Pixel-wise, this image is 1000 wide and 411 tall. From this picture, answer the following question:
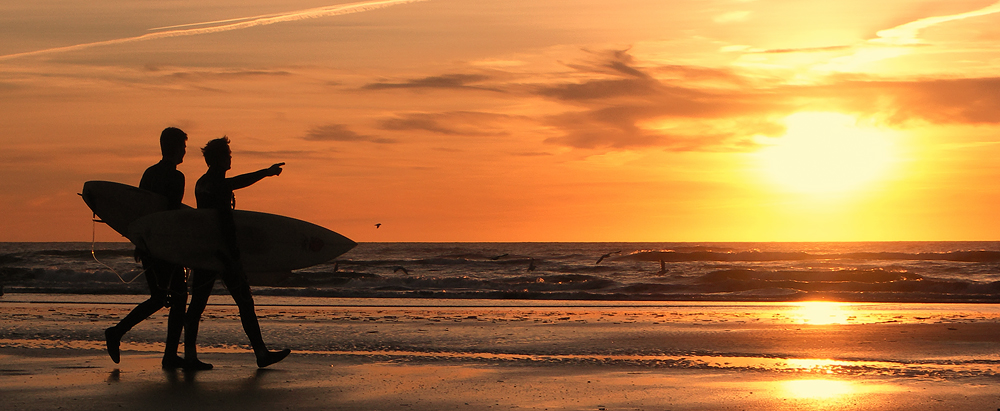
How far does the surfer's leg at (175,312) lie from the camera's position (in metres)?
6.47

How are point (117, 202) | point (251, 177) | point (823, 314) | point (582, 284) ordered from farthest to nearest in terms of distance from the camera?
point (582, 284), point (823, 314), point (117, 202), point (251, 177)

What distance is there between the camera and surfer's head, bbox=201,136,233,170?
6422mm

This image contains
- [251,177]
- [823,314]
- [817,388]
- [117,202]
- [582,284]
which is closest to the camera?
[817,388]

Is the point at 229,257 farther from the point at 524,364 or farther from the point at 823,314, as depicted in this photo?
the point at 823,314

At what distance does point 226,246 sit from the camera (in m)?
6.39

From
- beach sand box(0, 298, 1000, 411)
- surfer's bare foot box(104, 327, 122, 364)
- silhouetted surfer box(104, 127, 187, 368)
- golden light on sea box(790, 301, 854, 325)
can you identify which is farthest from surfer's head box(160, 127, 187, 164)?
golden light on sea box(790, 301, 854, 325)

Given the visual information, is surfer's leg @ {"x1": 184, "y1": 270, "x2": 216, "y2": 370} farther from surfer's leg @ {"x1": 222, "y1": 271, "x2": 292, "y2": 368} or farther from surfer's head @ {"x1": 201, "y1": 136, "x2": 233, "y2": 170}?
surfer's head @ {"x1": 201, "y1": 136, "x2": 233, "y2": 170}

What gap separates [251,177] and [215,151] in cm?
36

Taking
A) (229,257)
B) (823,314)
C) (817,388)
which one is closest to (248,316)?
(229,257)

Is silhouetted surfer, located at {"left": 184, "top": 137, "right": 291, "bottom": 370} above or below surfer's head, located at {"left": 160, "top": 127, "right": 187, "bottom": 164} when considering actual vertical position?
below

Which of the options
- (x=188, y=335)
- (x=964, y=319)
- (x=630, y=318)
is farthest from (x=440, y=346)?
(x=964, y=319)

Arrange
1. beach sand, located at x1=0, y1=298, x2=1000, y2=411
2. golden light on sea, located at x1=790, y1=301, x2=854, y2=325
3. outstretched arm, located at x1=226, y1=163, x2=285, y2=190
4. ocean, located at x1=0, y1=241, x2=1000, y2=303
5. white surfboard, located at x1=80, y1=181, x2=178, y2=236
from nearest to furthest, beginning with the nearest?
beach sand, located at x1=0, y1=298, x2=1000, y2=411, outstretched arm, located at x1=226, y1=163, x2=285, y2=190, white surfboard, located at x1=80, y1=181, x2=178, y2=236, golden light on sea, located at x1=790, y1=301, x2=854, y2=325, ocean, located at x1=0, y1=241, x2=1000, y2=303

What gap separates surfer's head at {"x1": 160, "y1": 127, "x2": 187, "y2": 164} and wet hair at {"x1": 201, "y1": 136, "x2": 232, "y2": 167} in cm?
18

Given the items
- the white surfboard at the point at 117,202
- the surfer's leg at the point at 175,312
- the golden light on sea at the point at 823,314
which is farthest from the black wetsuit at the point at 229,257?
the golden light on sea at the point at 823,314
